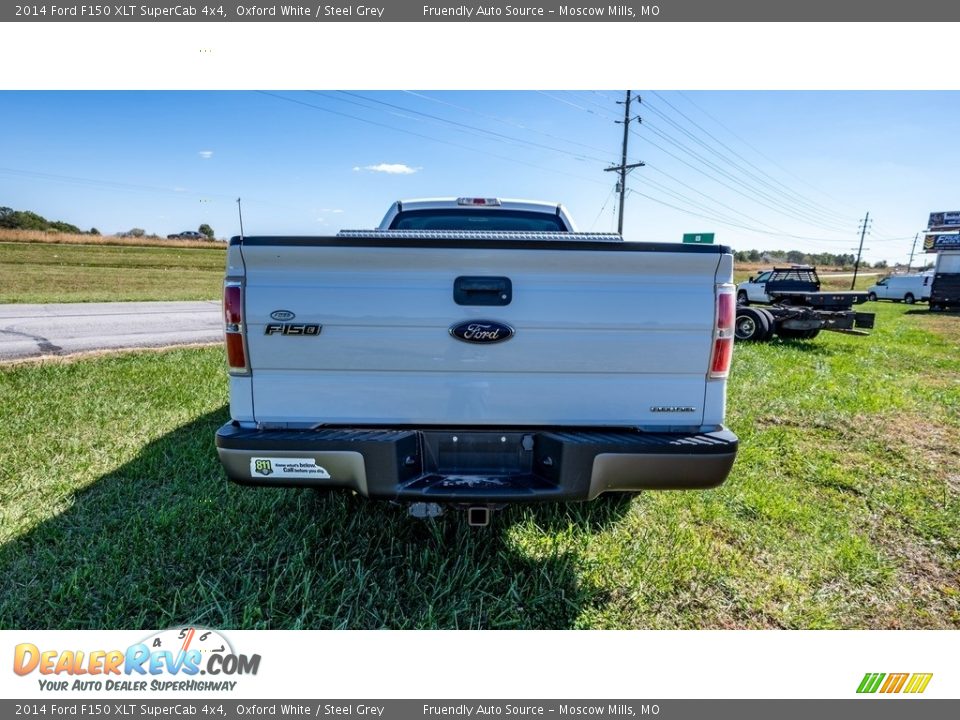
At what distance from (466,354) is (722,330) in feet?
4.02

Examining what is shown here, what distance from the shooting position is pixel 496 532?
3.15 metres

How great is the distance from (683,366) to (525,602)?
1.46 metres

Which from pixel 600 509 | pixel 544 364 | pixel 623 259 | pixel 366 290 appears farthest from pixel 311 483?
pixel 600 509

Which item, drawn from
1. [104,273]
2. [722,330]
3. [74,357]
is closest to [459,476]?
[722,330]

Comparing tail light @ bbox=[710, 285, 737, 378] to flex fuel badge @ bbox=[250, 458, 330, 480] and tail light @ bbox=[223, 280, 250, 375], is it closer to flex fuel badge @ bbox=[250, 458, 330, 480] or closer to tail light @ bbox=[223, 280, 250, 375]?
flex fuel badge @ bbox=[250, 458, 330, 480]

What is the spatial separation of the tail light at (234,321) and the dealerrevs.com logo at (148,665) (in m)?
1.32

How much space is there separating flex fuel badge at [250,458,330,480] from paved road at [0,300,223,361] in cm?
743

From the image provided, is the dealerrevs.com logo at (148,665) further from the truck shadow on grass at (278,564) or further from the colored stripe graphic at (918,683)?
the colored stripe graphic at (918,683)

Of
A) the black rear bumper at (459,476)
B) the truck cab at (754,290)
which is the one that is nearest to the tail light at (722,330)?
the black rear bumper at (459,476)

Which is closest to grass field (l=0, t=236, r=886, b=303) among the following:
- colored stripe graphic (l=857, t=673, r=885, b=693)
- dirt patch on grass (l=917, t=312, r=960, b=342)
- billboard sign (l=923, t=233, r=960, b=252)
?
colored stripe graphic (l=857, t=673, r=885, b=693)

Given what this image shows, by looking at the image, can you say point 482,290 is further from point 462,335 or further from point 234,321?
point 234,321

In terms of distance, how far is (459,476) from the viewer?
2.44 m

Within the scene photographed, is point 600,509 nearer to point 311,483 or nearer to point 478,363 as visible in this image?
point 478,363

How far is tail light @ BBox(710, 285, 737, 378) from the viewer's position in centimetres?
235
